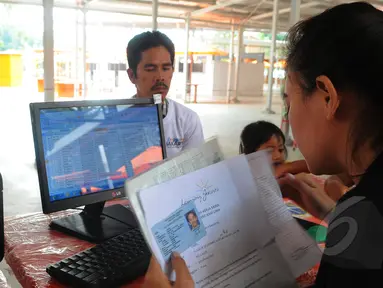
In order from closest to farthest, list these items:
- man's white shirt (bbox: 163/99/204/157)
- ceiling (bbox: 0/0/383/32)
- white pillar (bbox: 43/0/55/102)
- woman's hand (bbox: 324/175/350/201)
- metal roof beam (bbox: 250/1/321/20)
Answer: woman's hand (bbox: 324/175/350/201)
man's white shirt (bbox: 163/99/204/157)
white pillar (bbox: 43/0/55/102)
metal roof beam (bbox: 250/1/321/20)
ceiling (bbox: 0/0/383/32)

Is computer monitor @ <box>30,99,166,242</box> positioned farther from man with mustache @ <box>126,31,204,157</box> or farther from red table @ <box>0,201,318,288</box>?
man with mustache @ <box>126,31,204,157</box>

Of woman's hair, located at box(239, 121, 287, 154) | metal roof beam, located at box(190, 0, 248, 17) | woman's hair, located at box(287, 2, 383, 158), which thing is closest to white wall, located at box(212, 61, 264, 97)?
metal roof beam, located at box(190, 0, 248, 17)

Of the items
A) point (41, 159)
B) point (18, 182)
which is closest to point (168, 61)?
point (41, 159)

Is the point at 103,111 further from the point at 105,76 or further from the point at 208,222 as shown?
the point at 105,76

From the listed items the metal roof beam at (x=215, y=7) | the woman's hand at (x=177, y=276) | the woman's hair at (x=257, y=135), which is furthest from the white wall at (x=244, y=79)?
the woman's hand at (x=177, y=276)

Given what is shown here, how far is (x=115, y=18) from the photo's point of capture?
1413 cm

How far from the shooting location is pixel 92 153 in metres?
1.18

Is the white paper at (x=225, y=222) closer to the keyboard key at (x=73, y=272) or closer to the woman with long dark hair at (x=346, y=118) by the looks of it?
the woman with long dark hair at (x=346, y=118)

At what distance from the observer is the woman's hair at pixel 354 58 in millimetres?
615

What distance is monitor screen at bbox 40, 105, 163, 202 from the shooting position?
112 centimetres

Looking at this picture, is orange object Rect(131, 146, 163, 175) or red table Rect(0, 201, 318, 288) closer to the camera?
red table Rect(0, 201, 318, 288)

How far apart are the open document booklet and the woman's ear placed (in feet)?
0.81

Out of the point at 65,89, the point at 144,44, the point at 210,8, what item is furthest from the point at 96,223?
the point at 65,89

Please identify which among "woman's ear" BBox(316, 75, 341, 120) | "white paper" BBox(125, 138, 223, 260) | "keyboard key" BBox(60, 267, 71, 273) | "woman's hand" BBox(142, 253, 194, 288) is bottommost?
"keyboard key" BBox(60, 267, 71, 273)
